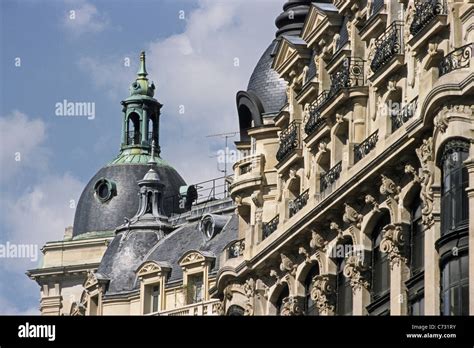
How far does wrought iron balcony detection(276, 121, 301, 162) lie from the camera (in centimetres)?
8650

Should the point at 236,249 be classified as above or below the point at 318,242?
above

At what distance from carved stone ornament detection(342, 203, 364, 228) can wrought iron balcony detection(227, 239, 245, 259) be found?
1267 cm

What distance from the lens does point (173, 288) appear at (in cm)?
11638

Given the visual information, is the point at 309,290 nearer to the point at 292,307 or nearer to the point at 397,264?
the point at 292,307

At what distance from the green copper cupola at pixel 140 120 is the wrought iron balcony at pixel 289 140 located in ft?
165

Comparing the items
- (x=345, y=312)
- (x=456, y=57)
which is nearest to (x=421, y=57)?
(x=456, y=57)

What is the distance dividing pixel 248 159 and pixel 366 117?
13.3 metres

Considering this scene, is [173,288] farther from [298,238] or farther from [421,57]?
[421,57]

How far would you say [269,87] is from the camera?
92688 millimetres

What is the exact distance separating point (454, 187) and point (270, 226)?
2016 cm

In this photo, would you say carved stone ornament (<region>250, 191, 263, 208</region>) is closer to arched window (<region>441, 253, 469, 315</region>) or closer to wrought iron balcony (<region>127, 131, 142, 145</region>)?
arched window (<region>441, 253, 469, 315</region>)

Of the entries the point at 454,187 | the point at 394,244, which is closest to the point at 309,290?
the point at 394,244

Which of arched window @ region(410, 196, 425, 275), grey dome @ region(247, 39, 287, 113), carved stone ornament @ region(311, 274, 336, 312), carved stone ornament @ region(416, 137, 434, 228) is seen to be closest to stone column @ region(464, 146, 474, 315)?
carved stone ornament @ region(416, 137, 434, 228)

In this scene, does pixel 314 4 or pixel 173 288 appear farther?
pixel 173 288
